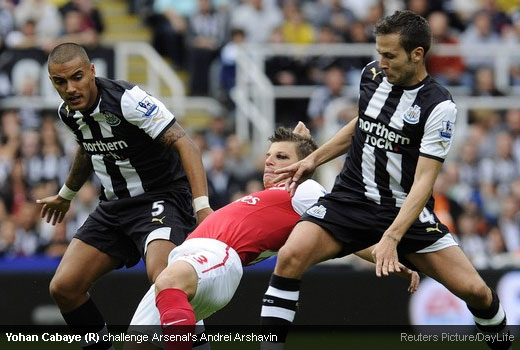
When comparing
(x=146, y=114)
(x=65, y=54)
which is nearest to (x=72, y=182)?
(x=146, y=114)

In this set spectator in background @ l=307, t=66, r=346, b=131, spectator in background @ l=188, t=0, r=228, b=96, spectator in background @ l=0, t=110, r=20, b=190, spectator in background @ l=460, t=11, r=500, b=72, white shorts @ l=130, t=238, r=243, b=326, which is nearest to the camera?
white shorts @ l=130, t=238, r=243, b=326

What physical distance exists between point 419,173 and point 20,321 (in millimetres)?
5983

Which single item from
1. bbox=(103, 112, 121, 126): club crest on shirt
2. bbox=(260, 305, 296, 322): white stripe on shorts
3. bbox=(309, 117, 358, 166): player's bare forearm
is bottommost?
bbox=(260, 305, 296, 322): white stripe on shorts

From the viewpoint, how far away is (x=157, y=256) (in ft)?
25.5

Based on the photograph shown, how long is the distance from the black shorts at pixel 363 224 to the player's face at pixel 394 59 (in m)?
0.86

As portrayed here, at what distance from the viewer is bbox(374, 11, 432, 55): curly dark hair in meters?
7.45

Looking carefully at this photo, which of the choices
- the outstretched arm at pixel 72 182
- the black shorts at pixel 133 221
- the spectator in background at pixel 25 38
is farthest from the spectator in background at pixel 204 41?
the black shorts at pixel 133 221

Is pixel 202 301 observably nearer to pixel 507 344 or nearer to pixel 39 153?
pixel 507 344

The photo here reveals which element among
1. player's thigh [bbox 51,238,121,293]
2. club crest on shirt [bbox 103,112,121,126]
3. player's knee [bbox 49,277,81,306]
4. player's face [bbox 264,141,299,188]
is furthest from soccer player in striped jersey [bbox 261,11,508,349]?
player's knee [bbox 49,277,81,306]

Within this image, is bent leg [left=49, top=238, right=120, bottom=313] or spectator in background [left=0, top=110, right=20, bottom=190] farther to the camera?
spectator in background [left=0, top=110, right=20, bottom=190]

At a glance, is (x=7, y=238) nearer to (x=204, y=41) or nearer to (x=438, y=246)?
(x=204, y=41)

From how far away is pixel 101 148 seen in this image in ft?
27.0

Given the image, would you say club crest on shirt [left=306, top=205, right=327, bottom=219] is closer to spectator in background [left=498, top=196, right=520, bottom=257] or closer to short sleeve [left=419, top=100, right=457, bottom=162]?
short sleeve [left=419, top=100, right=457, bottom=162]

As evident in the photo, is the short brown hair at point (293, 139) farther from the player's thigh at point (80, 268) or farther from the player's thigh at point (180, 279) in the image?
the player's thigh at point (180, 279)
